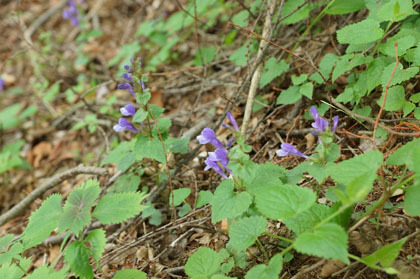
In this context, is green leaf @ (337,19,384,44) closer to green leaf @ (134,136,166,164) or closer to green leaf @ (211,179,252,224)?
green leaf @ (211,179,252,224)

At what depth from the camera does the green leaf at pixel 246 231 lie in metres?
1.69

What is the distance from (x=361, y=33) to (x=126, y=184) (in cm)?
216

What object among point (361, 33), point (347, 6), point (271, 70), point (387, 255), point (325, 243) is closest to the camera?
point (325, 243)

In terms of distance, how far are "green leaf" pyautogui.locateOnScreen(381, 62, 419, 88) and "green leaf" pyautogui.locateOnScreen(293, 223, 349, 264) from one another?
1236 millimetres

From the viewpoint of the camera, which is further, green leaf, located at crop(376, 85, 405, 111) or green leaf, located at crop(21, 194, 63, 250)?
green leaf, located at crop(376, 85, 405, 111)

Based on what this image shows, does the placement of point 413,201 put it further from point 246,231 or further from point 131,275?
point 131,275

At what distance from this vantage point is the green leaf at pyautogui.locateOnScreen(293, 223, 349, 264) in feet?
4.46

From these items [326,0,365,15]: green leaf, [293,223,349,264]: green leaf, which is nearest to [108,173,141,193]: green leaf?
[293,223,349,264]: green leaf

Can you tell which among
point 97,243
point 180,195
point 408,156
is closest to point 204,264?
point 97,243

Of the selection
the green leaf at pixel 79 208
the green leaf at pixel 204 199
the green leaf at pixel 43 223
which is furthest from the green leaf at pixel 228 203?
the green leaf at pixel 43 223

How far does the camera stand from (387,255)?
5.03 ft

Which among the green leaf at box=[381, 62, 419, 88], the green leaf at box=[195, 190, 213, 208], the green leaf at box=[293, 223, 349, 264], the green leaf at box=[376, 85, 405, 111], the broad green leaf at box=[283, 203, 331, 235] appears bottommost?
the green leaf at box=[195, 190, 213, 208]

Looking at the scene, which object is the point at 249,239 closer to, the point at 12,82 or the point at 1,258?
the point at 1,258

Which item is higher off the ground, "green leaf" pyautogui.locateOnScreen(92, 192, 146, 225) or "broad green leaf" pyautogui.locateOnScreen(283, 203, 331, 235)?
"green leaf" pyautogui.locateOnScreen(92, 192, 146, 225)
